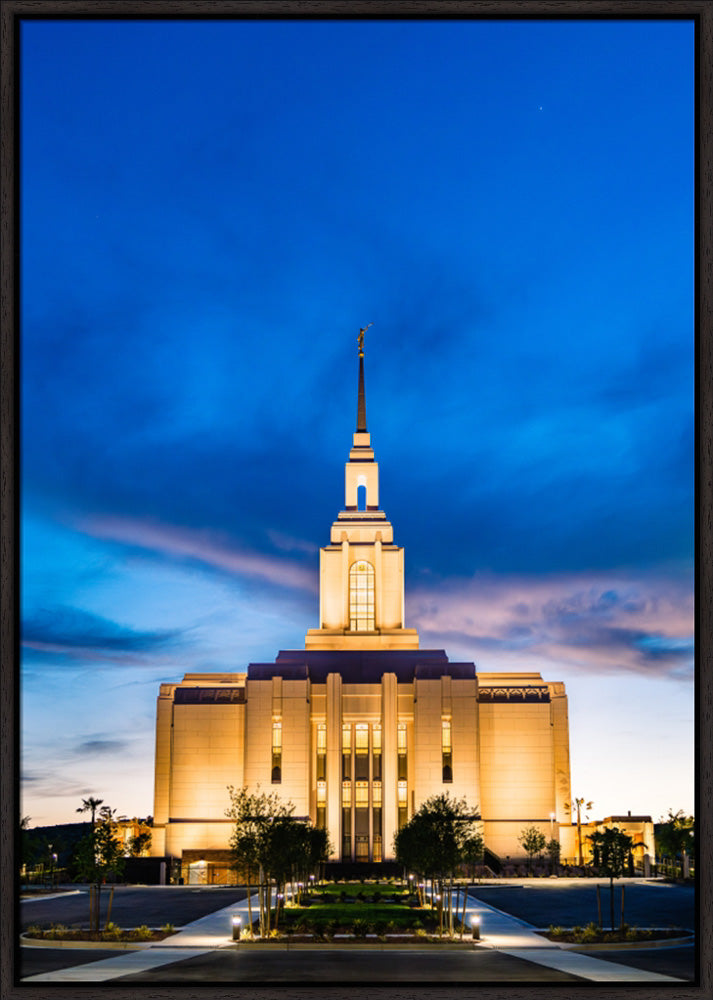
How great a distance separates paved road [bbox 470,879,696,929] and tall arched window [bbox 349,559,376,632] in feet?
126

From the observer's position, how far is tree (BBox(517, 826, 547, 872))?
74312 millimetres

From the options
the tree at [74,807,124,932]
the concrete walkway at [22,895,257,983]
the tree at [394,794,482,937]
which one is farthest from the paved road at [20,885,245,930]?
the tree at [394,794,482,937]

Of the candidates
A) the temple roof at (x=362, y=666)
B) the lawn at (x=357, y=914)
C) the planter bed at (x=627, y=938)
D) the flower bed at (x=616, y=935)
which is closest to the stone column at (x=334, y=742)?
the temple roof at (x=362, y=666)

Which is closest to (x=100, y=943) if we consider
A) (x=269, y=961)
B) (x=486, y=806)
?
(x=269, y=961)

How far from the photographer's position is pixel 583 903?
41344 millimetres

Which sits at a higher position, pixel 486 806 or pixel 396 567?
pixel 396 567

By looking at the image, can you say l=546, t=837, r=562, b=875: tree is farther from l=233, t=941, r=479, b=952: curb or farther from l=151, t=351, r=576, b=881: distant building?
l=233, t=941, r=479, b=952: curb

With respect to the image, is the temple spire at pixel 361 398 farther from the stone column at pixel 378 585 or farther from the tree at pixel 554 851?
the tree at pixel 554 851

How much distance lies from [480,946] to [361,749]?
55454mm

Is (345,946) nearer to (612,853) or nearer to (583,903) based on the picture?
(612,853)

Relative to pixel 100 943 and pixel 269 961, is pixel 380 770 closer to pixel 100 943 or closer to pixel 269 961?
pixel 100 943
